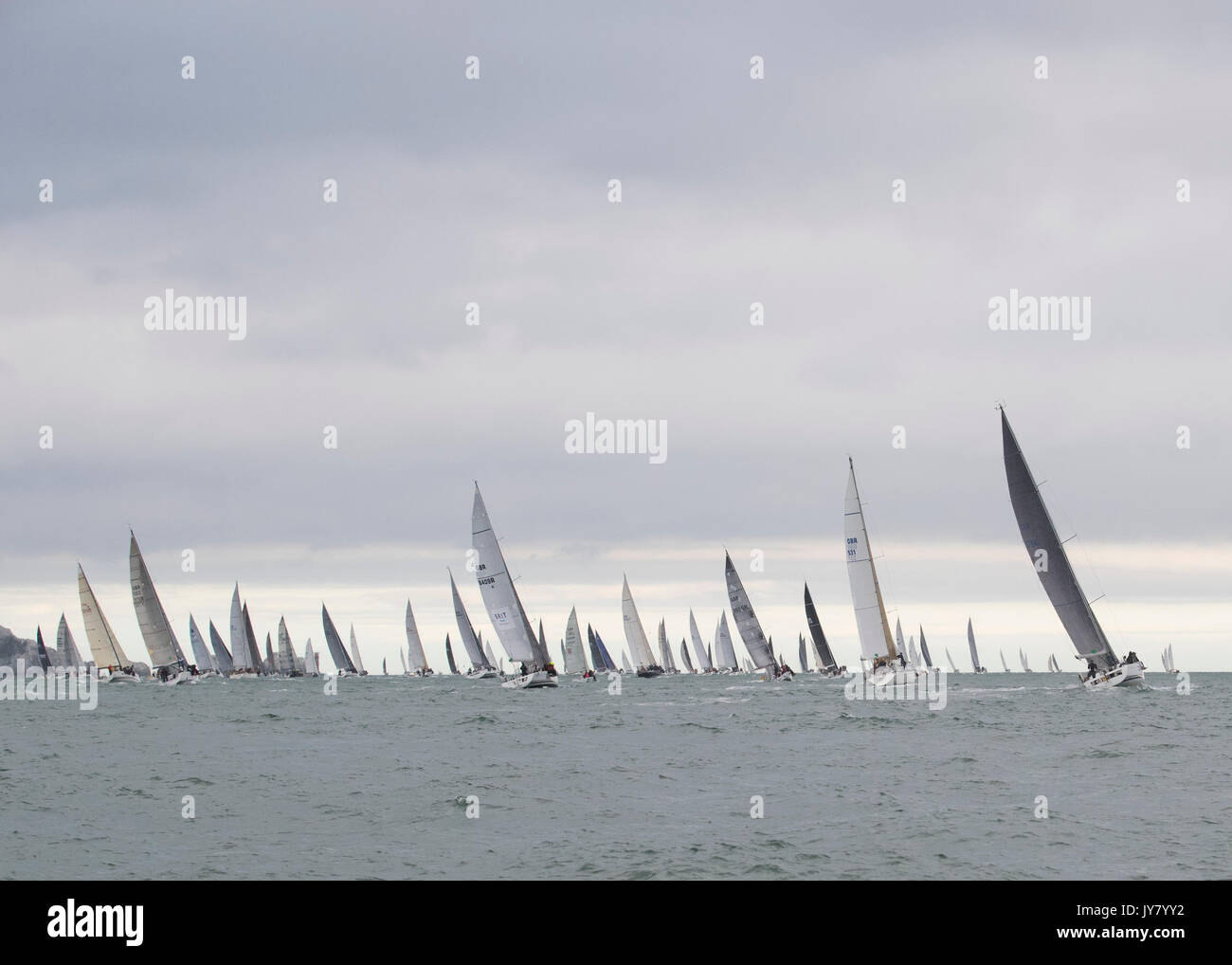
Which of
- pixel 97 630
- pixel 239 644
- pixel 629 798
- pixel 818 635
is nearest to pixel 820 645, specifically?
pixel 818 635

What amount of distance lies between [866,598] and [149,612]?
63.7m

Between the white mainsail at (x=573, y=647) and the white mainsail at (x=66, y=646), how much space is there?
5993 cm

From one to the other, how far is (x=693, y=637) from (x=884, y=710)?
4807 inches

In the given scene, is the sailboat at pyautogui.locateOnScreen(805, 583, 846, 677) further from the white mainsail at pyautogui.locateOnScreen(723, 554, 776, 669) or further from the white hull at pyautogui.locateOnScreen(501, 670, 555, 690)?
the white hull at pyautogui.locateOnScreen(501, 670, 555, 690)

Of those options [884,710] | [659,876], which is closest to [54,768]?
[659,876]

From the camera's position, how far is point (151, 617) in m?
104

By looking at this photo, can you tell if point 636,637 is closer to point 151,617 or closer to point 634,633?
point 634,633

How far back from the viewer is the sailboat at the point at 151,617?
4045 inches

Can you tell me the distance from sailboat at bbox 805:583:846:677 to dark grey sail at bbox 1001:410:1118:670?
153 feet

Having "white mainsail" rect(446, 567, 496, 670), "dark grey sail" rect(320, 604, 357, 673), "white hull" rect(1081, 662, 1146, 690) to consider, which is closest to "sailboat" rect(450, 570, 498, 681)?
"white mainsail" rect(446, 567, 496, 670)

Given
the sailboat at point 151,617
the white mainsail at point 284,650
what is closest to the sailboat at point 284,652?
the white mainsail at point 284,650
